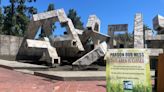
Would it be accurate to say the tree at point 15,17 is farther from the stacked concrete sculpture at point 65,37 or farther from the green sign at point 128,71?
the green sign at point 128,71

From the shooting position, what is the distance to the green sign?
18.5 feet

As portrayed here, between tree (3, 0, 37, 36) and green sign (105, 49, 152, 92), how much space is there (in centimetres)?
3813

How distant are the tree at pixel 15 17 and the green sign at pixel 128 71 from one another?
38.1 m

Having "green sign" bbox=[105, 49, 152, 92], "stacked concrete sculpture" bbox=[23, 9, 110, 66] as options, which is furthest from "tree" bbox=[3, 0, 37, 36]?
"green sign" bbox=[105, 49, 152, 92]

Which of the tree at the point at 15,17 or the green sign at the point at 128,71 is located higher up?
the tree at the point at 15,17

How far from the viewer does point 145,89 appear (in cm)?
565

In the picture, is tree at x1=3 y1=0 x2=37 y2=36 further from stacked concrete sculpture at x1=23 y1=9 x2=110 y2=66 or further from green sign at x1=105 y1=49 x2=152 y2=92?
green sign at x1=105 y1=49 x2=152 y2=92

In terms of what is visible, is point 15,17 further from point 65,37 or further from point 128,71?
point 128,71

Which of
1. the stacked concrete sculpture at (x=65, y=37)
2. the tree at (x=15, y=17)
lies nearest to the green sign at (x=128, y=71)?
the stacked concrete sculpture at (x=65, y=37)

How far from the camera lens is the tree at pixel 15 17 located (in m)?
43.3

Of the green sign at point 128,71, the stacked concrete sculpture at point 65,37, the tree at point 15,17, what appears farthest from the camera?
the tree at point 15,17

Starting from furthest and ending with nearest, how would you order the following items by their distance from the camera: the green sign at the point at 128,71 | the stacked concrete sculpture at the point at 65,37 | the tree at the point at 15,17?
1. the tree at the point at 15,17
2. the stacked concrete sculpture at the point at 65,37
3. the green sign at the point at 128,71

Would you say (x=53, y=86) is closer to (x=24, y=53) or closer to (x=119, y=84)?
(x=119, y=84)

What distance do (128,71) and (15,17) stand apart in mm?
39099
